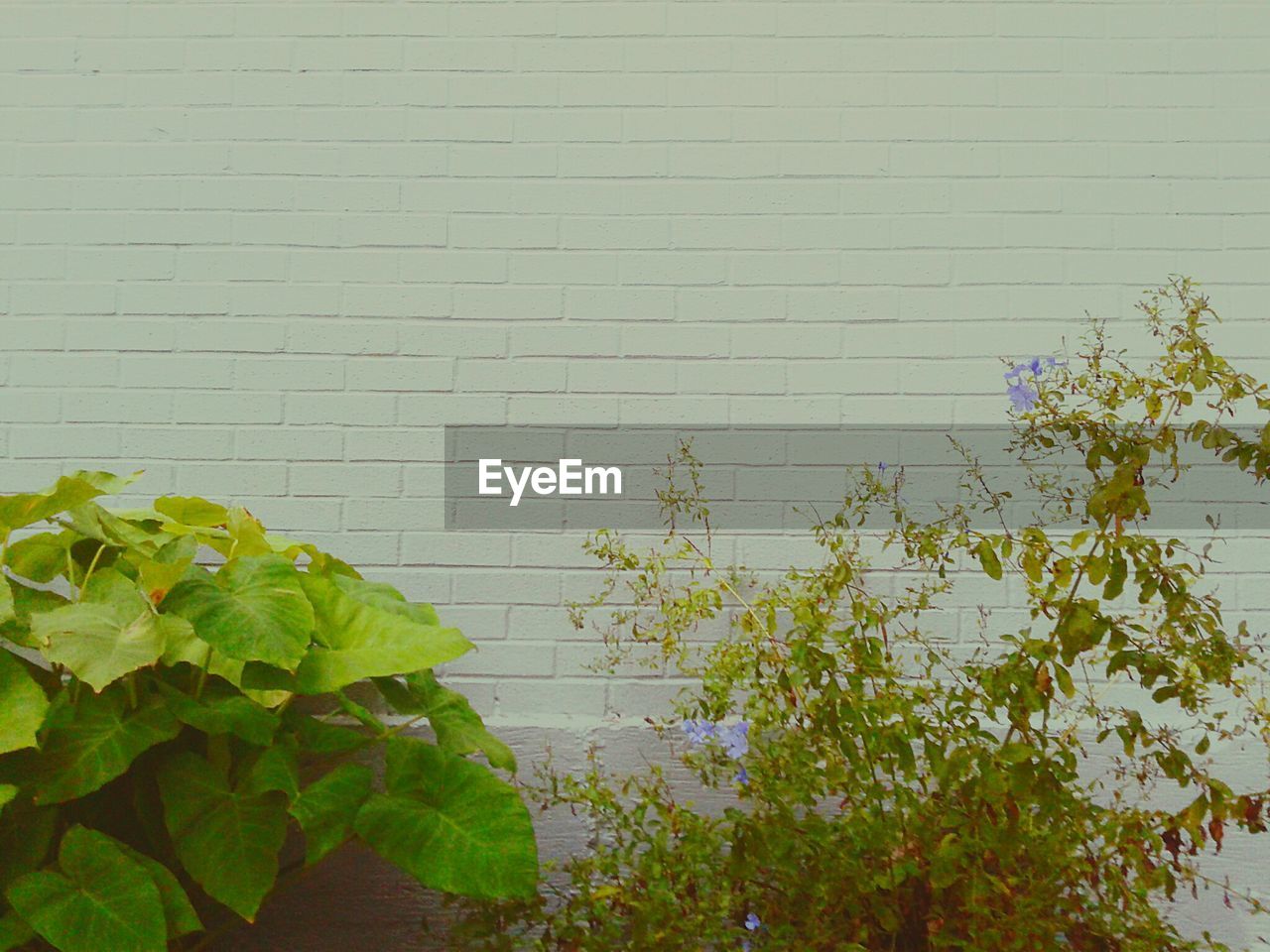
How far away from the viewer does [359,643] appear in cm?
147

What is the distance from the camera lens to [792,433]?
1949 millimetres

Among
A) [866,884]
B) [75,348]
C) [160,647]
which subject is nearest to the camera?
[160,647]

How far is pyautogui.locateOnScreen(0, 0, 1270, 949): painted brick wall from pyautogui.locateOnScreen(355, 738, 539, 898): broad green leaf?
50cm

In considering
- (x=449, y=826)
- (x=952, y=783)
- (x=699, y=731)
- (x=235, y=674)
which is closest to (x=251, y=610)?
(x=235, y=674)

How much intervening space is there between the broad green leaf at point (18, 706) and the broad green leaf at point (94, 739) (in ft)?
0.15

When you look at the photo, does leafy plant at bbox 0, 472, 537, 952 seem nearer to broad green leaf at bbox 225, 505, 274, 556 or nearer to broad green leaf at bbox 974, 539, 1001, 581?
broad green leaf at bbox 225, 505, 274, 556

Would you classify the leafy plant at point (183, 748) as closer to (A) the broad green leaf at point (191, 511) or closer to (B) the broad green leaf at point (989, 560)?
(A) the broad green leaf at point (191, 511)

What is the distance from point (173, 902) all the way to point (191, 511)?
67 cm

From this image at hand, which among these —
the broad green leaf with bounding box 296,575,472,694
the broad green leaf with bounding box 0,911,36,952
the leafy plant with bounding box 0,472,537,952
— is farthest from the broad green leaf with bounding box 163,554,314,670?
the broad green leaf with bounding box 0,911,36,952

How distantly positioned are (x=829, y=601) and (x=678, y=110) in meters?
0.99

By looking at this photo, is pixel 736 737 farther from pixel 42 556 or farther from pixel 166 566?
pixel 42 556

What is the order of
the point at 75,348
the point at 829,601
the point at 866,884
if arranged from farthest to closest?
the point at 75,348 < the point at 829,601 < the point at 866,884

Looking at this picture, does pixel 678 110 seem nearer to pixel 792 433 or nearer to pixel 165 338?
pixel 792 433

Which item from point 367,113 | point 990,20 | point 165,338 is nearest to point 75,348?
point 165,338
